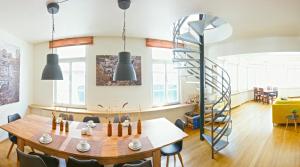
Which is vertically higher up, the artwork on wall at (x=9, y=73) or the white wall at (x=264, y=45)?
the white wall at (x=264, y=45)

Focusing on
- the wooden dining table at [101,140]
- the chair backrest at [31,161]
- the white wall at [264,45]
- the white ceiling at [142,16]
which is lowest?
the chair backrest at [31,161]

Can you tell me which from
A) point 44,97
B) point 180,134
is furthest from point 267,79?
point 44,97

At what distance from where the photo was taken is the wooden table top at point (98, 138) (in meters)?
2.09

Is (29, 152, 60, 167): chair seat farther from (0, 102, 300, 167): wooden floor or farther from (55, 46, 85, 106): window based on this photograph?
(55, 46, 85, 106): window

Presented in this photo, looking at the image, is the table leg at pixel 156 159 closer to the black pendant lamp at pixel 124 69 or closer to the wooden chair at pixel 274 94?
the black pendant lamp at pixel 124 69

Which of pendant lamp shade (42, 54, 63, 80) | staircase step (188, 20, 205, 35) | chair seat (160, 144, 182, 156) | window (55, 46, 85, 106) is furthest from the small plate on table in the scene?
window (55, 46, 85, 106)

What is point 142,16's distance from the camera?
3.39m

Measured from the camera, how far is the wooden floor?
3.17 metres

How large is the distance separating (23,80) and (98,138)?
3794mm

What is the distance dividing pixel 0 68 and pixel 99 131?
9.86 feet

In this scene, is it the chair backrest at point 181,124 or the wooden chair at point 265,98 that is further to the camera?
the wooden chair at point 265,98

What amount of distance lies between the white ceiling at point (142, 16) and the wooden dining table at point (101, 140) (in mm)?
1957

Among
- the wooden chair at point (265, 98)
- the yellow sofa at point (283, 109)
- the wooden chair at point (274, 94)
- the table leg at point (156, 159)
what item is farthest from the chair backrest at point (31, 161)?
the wooden chair at point (274, 94)

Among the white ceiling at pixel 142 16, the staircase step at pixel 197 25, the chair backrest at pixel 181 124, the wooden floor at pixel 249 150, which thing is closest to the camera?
the white ceiling at pixel 142 16
